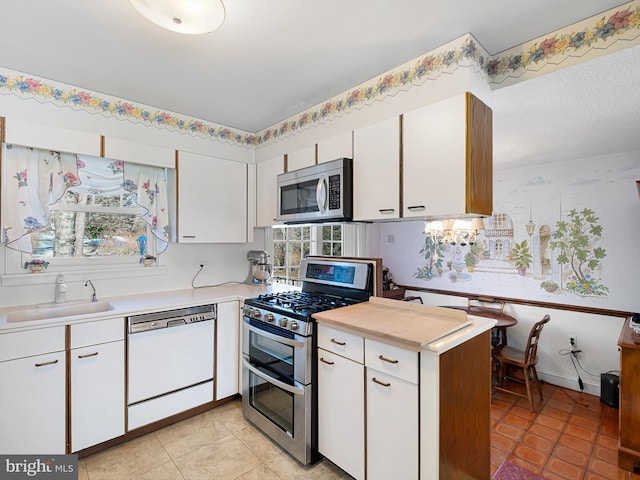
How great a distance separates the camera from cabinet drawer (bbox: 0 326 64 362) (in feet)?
5.80

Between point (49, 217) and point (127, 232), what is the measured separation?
1.79 feet

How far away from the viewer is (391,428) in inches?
61.4

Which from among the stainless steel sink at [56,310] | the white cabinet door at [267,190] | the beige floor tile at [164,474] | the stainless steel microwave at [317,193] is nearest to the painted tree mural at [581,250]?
the stainless steel microwave at [317,193]

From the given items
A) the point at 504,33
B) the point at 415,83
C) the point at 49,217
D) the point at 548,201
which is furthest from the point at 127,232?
the point at 548,201

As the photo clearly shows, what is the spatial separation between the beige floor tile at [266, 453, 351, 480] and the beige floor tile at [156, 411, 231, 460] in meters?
0.51

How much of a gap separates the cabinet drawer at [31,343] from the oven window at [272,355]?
1.17m

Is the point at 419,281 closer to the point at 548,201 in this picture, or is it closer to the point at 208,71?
the point at 548,201

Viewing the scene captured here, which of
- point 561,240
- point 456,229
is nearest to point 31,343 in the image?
point 456,229

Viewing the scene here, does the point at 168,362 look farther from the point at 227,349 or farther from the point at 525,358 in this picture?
the point at 525,358

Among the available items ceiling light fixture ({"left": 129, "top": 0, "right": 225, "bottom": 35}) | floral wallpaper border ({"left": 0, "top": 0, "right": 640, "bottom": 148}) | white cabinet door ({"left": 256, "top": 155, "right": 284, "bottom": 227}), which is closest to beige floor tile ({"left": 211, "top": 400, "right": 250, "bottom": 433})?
white cabinet door ({"left": 256, "top": 155, "right": 284, "bottom": 227})

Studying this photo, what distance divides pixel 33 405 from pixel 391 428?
2.01 m

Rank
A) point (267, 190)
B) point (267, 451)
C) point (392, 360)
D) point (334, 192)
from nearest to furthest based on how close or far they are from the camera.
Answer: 1. point (392, 360)
2. point (267, 451)
3. point (334, 192)
4. point (267, 190)

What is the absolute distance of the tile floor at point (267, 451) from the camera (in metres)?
1.93

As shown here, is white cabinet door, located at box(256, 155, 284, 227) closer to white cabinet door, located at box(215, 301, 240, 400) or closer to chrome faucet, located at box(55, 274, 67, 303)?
white cabinet door, located at box(215, 301, 240, 400)
